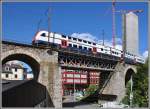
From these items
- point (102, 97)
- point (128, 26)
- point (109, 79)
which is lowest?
point (102, 97)

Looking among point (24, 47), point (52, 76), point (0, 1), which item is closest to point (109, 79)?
point (52, 76)

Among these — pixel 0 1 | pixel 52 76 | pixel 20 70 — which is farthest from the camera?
pixel 20 70

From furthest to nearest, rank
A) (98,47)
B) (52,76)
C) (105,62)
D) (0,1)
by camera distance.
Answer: (105,62)
(98,47)
(52,76)
(0,1)

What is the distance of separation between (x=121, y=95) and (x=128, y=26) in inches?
1504

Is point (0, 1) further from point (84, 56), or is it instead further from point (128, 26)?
point (128, 26)

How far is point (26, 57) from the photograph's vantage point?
35.8 meters

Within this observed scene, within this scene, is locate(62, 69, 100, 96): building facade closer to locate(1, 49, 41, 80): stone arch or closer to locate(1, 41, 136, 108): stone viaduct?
locate(1, 41, 136, 108): stone viaduct

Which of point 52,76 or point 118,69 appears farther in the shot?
point 118,69

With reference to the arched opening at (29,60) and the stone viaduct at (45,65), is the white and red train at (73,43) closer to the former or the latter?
the stone viaduct at (45,65)

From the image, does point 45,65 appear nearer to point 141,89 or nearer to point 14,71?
point 141,89

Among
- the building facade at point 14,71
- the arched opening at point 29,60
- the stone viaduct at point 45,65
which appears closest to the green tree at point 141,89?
the stone viaduct at point 45,65

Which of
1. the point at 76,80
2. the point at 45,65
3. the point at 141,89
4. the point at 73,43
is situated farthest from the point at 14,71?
the point at 141,89

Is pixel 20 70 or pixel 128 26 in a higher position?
pixel 128 26

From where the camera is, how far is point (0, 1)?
33.9 feet
